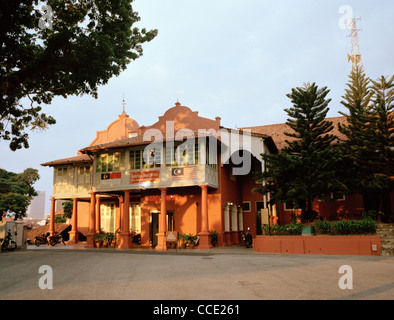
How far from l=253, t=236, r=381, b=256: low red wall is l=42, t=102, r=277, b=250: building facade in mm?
3290

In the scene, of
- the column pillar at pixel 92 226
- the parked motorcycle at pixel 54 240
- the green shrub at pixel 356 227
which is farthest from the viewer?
the parked motorcycle at pixel 54 240

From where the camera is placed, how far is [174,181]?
19969 mm

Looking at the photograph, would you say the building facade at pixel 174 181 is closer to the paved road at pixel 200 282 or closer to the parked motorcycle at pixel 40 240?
the parked motorcycle at pixel 40 240

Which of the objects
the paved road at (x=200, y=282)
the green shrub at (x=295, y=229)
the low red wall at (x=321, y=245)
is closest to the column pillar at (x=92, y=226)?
the paved road at (x=200, y=282)

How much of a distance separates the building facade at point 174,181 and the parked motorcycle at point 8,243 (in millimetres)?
4437

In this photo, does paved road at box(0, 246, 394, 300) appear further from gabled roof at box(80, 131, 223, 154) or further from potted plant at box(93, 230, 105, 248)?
potted plant at box(93, 230, 105, 248)

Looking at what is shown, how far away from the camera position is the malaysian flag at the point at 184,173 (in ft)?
64.3

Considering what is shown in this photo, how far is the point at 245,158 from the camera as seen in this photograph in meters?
24.2

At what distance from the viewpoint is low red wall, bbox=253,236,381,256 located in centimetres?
1495

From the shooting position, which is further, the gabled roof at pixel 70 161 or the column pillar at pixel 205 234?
the gabled roof at pixel 70 161

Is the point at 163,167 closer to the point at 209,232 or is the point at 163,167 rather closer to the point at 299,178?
the point at 209,232

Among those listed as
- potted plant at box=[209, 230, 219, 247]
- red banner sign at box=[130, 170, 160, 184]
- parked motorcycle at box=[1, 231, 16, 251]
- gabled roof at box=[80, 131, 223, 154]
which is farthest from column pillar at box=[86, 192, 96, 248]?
potted plant at box=[209, 230, 219, 247]

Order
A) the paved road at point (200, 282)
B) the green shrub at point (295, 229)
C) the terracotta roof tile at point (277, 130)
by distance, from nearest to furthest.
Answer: the paved road at point (200, 282), the green shrub at point (295, 229), the terracotta roof tile at point (277, 130)
